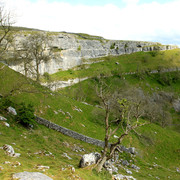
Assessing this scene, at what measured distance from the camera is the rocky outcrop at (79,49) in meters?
82.9

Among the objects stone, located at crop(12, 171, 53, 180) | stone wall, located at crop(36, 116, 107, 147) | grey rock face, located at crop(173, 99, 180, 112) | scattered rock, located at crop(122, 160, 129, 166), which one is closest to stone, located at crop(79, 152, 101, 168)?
stone, located at crop(12, 171, 53, 180)

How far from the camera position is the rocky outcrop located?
8288 centimetres

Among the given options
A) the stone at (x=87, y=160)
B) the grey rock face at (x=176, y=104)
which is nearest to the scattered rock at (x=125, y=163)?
the stone at (x=87, y=160)

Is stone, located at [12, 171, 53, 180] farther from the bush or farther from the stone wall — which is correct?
the stone wall

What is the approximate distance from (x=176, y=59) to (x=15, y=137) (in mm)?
113243

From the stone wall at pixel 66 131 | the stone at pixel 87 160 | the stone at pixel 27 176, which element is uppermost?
the stone at pixel 27 176

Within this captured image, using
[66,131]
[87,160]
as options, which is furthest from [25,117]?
[87,160]

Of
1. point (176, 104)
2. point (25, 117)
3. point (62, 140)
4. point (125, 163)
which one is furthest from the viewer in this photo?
point (176, 104)

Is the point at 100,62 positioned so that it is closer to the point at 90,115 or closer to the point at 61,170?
the point at 90,115

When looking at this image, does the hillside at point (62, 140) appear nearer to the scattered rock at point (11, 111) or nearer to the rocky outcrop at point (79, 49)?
the scattered rock at point (11, 111)

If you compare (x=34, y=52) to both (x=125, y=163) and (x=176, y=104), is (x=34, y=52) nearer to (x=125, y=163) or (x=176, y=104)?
(x=125, y=163)

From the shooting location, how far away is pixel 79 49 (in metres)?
94.5

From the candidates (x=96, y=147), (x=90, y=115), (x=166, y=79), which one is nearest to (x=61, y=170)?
(x=96, y=147)

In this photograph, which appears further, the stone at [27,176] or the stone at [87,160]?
the stone at [87,160]
